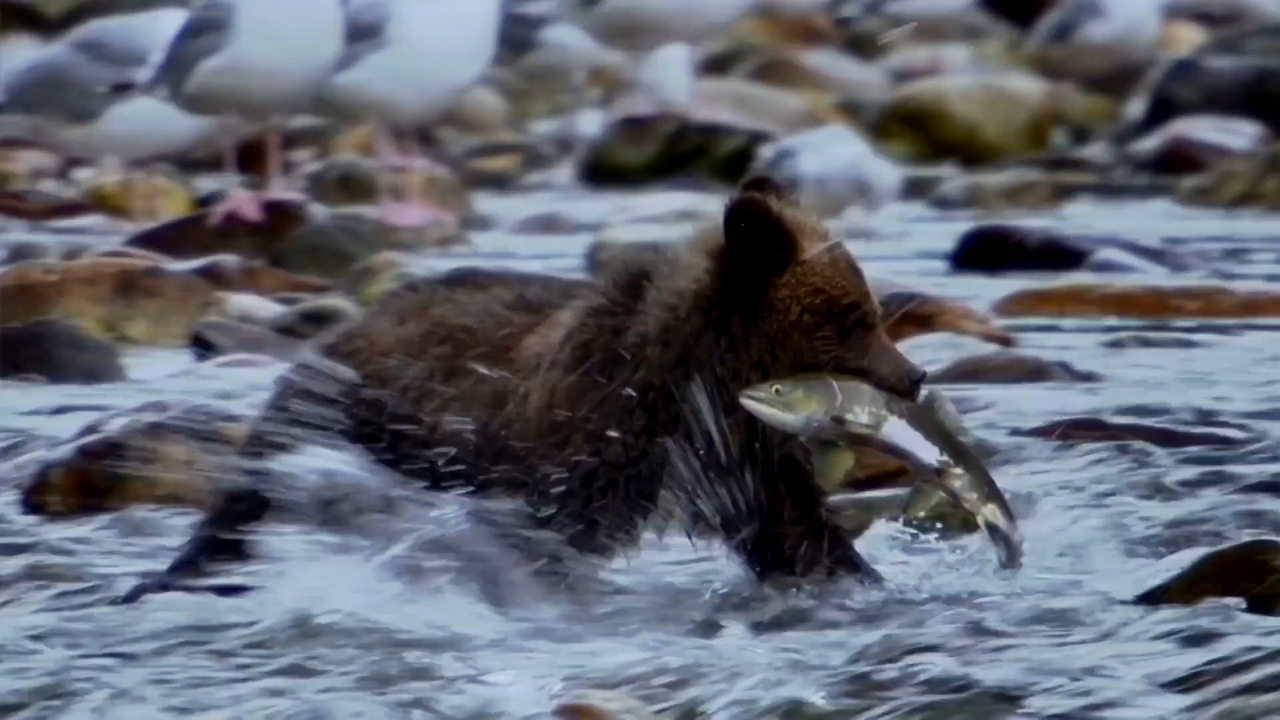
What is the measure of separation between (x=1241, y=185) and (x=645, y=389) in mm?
8198

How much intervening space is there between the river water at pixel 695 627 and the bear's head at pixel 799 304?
461 mm

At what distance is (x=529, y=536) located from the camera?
4.56m

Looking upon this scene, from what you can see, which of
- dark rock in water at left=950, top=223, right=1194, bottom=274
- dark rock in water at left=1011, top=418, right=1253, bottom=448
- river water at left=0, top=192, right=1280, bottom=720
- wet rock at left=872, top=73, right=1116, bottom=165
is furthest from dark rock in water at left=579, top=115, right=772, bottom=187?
river water at left=0, top=192, right=1280, bottom=720

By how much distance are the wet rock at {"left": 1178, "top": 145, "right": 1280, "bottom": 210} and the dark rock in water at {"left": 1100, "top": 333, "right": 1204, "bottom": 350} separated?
431cm

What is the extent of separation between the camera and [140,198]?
12641mm

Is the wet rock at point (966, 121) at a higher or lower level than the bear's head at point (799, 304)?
lower

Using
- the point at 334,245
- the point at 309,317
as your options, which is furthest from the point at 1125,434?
the point at 334,245

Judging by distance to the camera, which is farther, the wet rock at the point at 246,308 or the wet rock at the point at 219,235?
the wet rock at the point at 219,235

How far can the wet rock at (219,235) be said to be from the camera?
34.5 ft

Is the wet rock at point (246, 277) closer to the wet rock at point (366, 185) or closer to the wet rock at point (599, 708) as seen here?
the wet rock at point (366, 185)

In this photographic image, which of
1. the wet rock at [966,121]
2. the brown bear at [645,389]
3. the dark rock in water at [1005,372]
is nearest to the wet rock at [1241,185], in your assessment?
the wet rock at [966,121]

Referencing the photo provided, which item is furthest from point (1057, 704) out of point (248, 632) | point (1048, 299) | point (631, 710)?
point (1048, 299)

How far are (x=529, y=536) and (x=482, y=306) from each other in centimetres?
62

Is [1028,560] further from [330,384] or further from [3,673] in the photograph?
[3,673]
